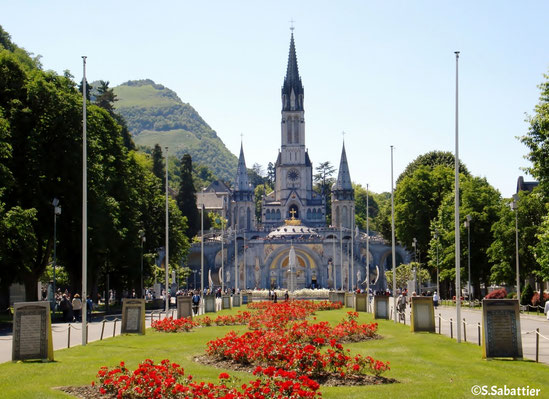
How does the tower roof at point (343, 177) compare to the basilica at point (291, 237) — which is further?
the tower roof at point (343, 177)

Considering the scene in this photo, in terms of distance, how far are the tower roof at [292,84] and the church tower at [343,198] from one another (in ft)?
59.2

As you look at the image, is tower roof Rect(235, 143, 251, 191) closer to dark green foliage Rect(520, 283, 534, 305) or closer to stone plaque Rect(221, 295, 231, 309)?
stone plaque Rect(221, 295, 231, 309)

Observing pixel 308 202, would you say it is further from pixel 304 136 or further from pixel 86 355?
pixel 86 355

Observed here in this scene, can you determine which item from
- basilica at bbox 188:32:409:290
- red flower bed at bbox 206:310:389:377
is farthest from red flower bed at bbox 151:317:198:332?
basilica at bbox 188:32:409:290

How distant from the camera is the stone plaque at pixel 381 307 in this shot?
4197 centimetres

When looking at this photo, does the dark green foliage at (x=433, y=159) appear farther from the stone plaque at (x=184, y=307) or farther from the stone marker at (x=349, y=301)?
the stone plaque at (x=184, y=307)

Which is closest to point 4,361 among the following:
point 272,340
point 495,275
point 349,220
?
point 272,340

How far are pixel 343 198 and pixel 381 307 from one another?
396ft

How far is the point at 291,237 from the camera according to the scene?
133 m

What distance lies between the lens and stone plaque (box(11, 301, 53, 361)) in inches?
835

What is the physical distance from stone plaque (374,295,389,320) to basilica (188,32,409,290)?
46015mm

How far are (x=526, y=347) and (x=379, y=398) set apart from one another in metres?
11.4

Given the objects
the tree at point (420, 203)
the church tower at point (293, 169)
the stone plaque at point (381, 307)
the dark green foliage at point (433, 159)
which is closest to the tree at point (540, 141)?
the stone plaque at point (381, 307)

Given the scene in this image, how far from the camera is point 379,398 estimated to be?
15203mm
